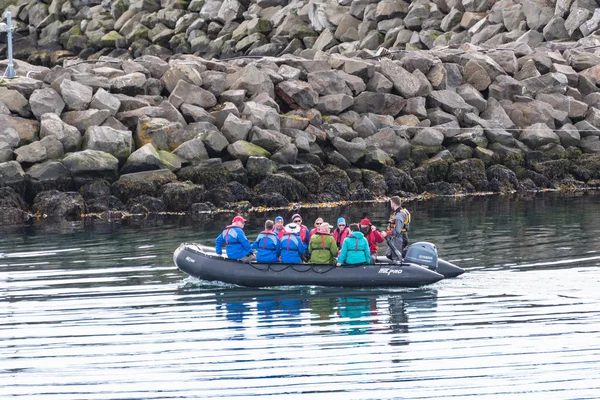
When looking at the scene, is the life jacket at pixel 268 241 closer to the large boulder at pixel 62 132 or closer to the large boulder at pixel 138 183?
the large boulder at pixel 138 183

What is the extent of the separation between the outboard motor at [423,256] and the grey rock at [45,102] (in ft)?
56.7

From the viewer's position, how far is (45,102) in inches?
1332

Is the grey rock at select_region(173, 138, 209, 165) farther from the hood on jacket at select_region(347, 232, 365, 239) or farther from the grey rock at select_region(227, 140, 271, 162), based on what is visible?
the hood on jacket at select_region(347, 232, 365, 239)

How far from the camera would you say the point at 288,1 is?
5838 centimetres

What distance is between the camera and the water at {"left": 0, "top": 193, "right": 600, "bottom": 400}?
41.8 feet

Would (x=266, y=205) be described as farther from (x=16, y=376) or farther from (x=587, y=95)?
(x=16, y=376)

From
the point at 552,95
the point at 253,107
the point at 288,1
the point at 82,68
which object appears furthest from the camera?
the point at 288,1

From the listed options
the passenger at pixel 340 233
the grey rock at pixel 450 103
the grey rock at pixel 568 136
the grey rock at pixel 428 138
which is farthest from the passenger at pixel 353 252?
the grey rock at pixel 568 136

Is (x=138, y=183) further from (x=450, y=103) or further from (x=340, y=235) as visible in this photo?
(x=450, y=103)

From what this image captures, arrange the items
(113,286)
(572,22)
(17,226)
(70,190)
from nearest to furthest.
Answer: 1. (113,286)
2. (17,226)
3. (70,190)
4. (572,22)

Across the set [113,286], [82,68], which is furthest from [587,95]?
[113,286]

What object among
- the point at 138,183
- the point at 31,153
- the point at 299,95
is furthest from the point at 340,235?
the point at 299,95

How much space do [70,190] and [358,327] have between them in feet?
58.2

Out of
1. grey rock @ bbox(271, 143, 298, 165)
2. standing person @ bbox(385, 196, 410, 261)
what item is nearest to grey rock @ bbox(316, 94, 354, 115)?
grey rock @ bbox(271, 143, 298, 165)
